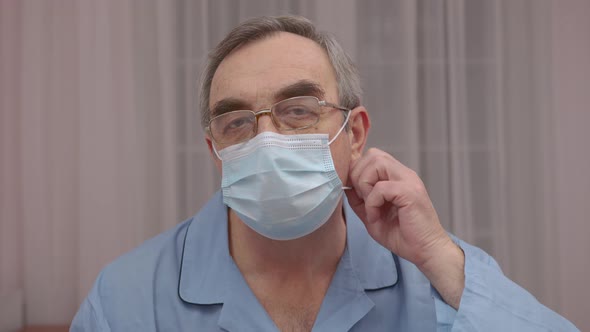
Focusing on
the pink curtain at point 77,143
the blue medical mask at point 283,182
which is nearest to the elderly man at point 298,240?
the blue medical mask at point 283,182

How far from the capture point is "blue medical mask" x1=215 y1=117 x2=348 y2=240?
3.89 ft

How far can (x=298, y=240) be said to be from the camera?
1.39 m

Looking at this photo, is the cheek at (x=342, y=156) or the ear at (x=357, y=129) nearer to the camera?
the cheek at (x=342, y=156)

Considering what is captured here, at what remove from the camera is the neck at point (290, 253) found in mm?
1392

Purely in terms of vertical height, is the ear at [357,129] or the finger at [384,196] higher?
the ear at [357,129]

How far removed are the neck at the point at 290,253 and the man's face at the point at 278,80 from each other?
0.66 ft

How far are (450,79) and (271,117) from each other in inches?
61.1

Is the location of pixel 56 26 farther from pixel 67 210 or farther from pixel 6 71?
pixel 67 210

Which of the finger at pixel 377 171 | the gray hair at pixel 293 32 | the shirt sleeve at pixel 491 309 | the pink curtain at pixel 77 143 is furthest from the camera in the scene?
the pink curtain at pixel 77 143

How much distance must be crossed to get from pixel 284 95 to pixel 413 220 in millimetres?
429

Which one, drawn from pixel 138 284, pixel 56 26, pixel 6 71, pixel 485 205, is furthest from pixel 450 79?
pixel 6 71

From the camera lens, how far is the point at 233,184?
127 cm

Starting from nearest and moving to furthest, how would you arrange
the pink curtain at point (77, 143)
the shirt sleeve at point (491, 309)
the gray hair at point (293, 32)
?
the shirt sleeve at point (491, 309), the gray hair at point (293, 32), the pink curtain at point (77, 143)

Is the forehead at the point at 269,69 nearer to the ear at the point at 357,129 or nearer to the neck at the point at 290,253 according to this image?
the ear at the point at 357,129
